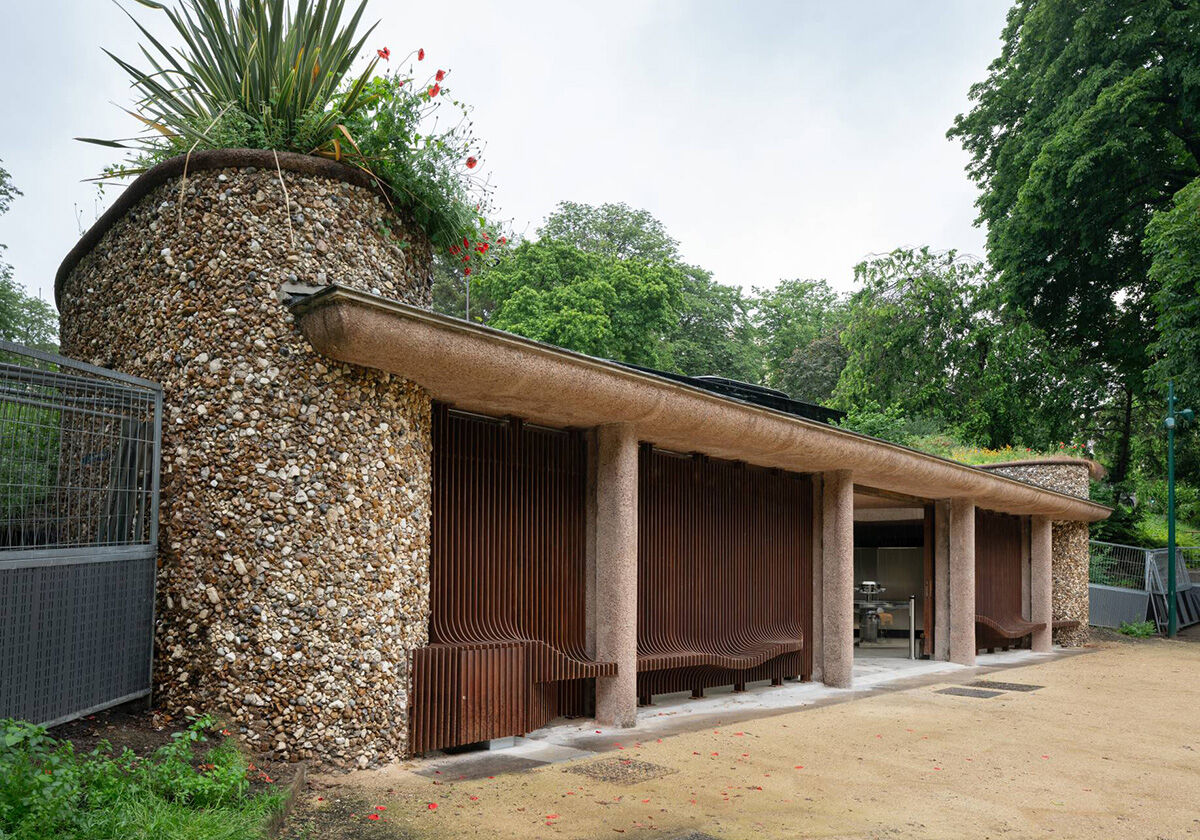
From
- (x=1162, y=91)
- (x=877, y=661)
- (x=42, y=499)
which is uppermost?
(x=1162, y=91)

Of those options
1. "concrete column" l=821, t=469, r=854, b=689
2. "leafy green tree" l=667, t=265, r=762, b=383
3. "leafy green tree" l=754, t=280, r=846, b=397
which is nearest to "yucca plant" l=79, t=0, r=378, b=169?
"concrete column" l=821, t=469, r=854, b=689

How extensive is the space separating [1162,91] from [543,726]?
24.2 m

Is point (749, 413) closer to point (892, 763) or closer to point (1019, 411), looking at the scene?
point (892, 763)

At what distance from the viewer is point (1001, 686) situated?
12.2 meters

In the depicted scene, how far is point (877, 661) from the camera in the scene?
14719 millimetres

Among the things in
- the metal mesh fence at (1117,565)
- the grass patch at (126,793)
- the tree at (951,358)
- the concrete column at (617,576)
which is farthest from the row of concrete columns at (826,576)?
the tree at (951,358)

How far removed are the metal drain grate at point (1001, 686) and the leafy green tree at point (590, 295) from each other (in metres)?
19.5

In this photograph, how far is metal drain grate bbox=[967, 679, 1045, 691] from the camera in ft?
39.2

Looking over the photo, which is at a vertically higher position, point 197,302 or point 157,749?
point 197,302

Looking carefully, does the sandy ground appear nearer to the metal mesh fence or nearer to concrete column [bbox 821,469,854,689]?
concrete column [bbox 821,469,854,689]

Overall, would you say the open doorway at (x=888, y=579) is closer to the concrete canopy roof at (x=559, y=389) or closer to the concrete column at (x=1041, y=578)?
the concrete column at (x=1041, y=578)

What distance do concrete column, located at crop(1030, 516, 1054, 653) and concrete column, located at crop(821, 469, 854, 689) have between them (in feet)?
26.0

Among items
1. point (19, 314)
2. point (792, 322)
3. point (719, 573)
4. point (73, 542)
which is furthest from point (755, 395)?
point (792, 322)

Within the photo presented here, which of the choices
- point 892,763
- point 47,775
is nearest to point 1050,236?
point 892,763
